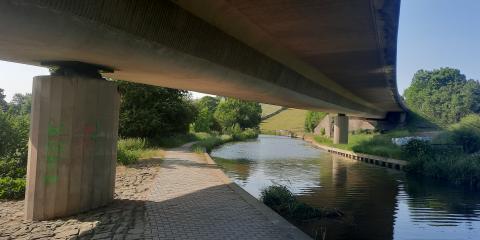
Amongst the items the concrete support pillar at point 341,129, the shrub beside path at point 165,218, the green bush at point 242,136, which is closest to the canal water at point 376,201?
the shrub beside path at point 165,218

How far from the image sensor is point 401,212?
51.4ft

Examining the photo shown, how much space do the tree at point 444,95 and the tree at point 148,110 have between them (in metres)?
58.1

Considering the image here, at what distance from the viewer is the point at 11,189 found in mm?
10805

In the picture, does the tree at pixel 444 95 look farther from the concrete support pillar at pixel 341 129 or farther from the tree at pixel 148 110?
the tree at pixel 148 110

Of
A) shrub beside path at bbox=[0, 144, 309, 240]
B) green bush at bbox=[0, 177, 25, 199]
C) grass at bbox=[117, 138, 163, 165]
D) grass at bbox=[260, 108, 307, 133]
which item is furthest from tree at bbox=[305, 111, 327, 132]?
green bush at bbox=[0, 177, 25, 199]

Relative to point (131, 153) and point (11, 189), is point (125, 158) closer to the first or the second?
point (131, 153)

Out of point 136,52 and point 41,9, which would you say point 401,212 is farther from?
point 41,9

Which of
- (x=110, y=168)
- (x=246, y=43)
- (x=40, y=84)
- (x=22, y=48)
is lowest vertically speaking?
(x=110, y=168)

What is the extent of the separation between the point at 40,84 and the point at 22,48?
52.7 inches

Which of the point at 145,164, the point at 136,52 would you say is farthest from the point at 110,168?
the point at 145,164

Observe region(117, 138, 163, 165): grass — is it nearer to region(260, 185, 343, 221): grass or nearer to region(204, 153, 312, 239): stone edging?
region(204, 153, 312, 239): stone edging

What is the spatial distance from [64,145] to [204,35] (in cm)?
399

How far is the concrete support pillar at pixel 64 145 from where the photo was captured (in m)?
8.56

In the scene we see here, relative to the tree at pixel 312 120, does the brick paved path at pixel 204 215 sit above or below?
below
